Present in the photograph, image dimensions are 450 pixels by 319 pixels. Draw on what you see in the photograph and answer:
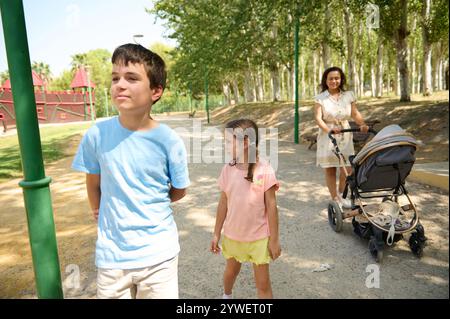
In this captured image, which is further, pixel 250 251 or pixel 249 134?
pixel 250 251

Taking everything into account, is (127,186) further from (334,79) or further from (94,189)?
(334,79)

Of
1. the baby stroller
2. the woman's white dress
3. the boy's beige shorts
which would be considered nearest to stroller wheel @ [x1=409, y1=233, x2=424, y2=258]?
the baby stroller

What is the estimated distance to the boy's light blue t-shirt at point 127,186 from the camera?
171 centimetres

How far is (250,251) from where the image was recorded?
2354 mm

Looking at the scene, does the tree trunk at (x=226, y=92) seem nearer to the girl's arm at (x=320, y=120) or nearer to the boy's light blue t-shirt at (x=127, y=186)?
the girl's arm at (x=320, y=120)

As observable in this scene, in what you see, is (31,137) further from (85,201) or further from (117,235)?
(85,201)

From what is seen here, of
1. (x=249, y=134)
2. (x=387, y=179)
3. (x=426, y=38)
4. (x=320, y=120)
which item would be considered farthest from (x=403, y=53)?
(x=249, y=134)

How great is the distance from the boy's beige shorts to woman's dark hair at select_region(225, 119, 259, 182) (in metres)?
0.78

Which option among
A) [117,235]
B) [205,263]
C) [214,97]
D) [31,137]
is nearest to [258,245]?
[117,235]

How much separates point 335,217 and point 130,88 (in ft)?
10.3

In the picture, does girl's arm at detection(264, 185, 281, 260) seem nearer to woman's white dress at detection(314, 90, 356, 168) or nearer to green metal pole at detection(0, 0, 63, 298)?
green metal pole at detection(0, 0, 63, 298)

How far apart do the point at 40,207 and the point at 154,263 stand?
2.24 ft

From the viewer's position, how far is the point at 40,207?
183 cm

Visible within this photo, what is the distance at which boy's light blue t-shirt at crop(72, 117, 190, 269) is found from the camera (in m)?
1.71
